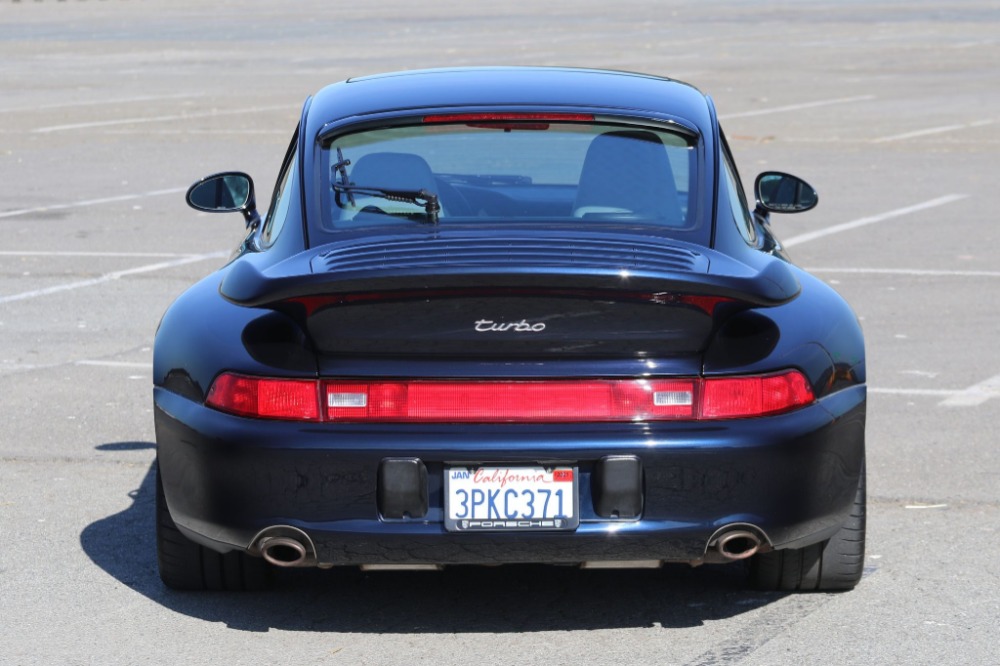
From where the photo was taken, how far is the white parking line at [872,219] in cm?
1305

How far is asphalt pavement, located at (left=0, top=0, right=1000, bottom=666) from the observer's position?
4.93m

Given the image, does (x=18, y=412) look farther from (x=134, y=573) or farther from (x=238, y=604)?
(x=238, y=604)

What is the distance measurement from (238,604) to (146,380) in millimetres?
3411

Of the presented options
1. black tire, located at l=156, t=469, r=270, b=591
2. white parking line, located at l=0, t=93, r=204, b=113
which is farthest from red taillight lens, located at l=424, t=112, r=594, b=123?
white parking line, located at l=0, t=93, r=204, b=113

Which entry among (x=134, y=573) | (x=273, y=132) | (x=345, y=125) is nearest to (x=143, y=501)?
(x=134, y=573)

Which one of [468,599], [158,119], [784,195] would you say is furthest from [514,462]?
[158,119]

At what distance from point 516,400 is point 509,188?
52.0 inches

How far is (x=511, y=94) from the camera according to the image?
221 inches

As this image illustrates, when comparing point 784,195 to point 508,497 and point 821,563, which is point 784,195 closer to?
point 821,563

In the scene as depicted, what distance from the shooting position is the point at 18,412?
311 inches

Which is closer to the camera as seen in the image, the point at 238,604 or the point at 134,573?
the point at 238,604

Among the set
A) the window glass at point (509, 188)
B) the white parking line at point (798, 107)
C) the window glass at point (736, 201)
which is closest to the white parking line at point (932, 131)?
the white parking line at point (798, 107)

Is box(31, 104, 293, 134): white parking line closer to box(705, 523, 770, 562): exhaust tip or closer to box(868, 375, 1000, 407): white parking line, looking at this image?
box(868, 375, 1000, 407): white parking line

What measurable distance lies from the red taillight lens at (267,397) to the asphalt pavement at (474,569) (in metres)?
0.69
